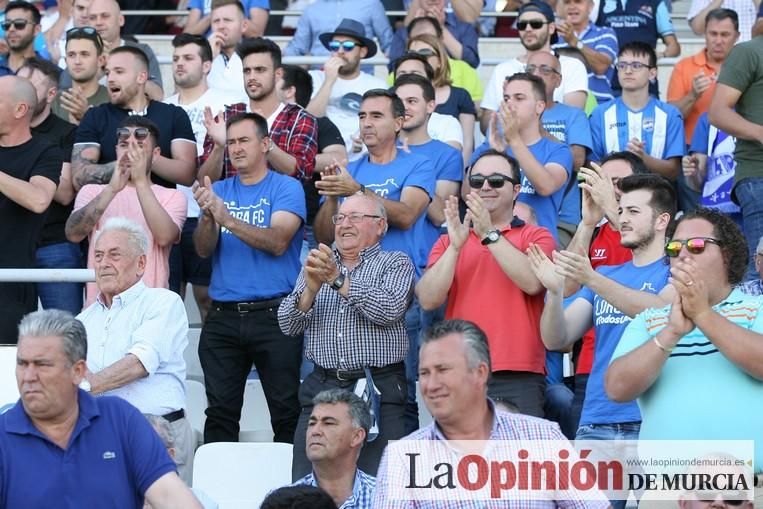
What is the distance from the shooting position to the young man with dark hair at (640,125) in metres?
9.93

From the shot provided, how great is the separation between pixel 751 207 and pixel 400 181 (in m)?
2.10

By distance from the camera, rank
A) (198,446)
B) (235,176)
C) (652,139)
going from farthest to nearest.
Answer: (652,139) → (235,176) → (198,446)

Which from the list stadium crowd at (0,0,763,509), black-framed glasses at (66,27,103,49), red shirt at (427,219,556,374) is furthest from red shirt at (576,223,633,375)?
black-framed glasses at (66,27,103,49)

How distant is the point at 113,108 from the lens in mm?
9289

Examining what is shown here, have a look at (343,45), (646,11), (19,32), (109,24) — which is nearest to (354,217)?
(343,45)

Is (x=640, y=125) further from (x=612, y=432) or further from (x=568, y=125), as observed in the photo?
(x=612, y=432)

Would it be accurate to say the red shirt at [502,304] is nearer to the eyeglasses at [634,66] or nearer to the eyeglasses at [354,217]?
the eyeglasses at [354,217]

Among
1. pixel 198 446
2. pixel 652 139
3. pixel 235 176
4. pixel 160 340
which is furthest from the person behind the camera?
pixel 652 139

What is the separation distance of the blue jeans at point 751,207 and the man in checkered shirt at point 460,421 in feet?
11.9

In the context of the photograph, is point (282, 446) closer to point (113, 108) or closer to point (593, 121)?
point (113, 108)

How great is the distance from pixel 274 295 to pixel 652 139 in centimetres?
311

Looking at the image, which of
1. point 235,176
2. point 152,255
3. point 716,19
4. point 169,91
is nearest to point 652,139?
point 716,19

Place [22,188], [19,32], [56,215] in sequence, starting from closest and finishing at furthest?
A: [22,188]
[56,215]
[19,32]

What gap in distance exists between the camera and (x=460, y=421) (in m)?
5.27
